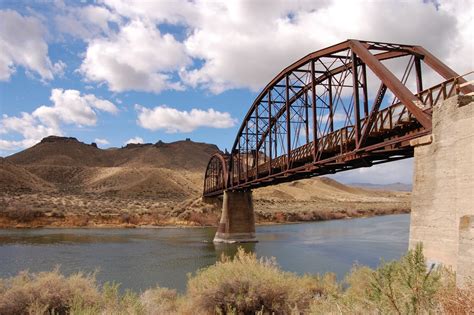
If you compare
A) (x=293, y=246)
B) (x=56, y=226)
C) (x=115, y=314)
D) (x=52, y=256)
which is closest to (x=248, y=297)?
(x=115, y=314)

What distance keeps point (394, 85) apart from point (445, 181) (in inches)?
215

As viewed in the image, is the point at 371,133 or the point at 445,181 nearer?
the point at 445,181

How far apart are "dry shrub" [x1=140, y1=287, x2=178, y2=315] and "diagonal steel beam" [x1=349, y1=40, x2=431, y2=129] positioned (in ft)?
33.2

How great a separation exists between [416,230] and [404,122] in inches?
195

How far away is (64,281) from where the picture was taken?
40.3 feet

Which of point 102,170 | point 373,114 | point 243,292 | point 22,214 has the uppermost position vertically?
point 102,170

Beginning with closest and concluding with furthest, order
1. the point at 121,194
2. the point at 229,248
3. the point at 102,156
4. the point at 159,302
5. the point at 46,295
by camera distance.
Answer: the point at 46,295 → the point at 159,302 → the point at 229,248 → the point at 121,194 → the point at 102,156

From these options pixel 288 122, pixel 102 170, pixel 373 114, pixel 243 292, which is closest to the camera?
pixel 243 292

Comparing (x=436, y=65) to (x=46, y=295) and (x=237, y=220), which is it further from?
(x=237, y=220)

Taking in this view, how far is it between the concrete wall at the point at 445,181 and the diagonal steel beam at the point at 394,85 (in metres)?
0.82

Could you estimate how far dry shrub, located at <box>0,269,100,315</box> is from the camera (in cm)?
1094

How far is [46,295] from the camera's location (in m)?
11.2

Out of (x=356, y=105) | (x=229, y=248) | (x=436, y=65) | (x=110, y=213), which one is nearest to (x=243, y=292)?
(x=356, y=105)

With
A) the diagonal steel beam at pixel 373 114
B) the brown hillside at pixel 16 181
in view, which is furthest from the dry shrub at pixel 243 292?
the brown hillside at pixel 16 181
